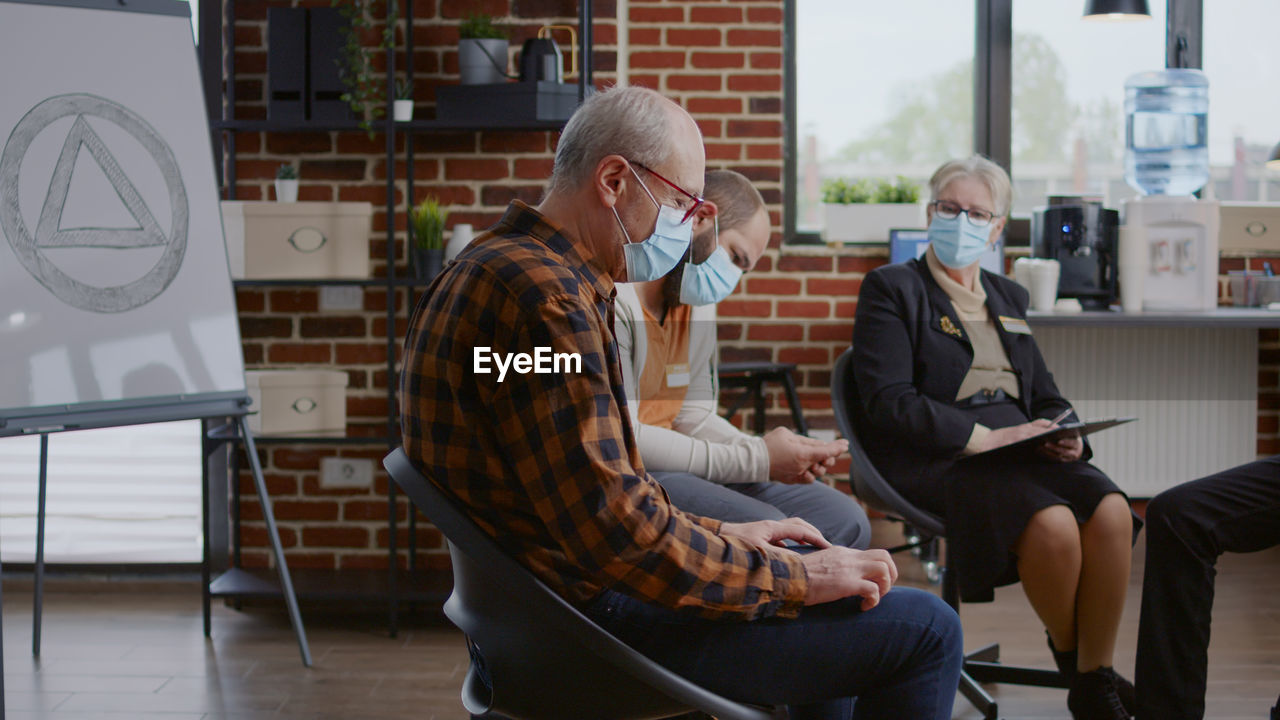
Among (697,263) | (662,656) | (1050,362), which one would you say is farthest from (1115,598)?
(1050,362)

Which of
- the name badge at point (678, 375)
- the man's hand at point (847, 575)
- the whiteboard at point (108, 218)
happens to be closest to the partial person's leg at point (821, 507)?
the name badge at point (678, 375)

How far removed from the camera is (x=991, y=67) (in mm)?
3881

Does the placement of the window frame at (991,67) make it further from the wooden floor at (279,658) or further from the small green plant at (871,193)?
the wooden floor at (279,658)

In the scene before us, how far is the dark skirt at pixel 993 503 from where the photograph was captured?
226cm

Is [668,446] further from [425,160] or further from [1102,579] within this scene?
[425,160]

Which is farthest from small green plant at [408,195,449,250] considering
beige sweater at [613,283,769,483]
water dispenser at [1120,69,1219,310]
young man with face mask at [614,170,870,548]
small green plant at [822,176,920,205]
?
water dispenser at [1120,69,1219,310]

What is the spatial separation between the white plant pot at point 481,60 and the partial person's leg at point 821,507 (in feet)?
4.79

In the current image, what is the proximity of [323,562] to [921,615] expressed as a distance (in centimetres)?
245

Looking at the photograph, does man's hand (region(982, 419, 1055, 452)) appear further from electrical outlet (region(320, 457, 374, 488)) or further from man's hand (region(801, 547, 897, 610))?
electrical outlet (region(320, 457, 374, 488))

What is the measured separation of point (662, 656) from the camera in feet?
4.26

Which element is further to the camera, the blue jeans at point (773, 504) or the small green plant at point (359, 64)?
the small green plant at point (359, 64)

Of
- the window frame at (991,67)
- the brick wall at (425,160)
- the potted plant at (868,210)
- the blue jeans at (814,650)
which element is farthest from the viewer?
the window frame at (991,67)

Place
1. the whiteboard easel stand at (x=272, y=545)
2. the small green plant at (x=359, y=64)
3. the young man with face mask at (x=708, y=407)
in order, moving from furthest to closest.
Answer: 1. the small green plant at (x=359, y=64)
2. the whiteboard easel stand at (x=272, y=545)
3. the young man with face mask at (x=708, y=407)

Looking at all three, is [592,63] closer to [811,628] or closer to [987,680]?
[987,680]
